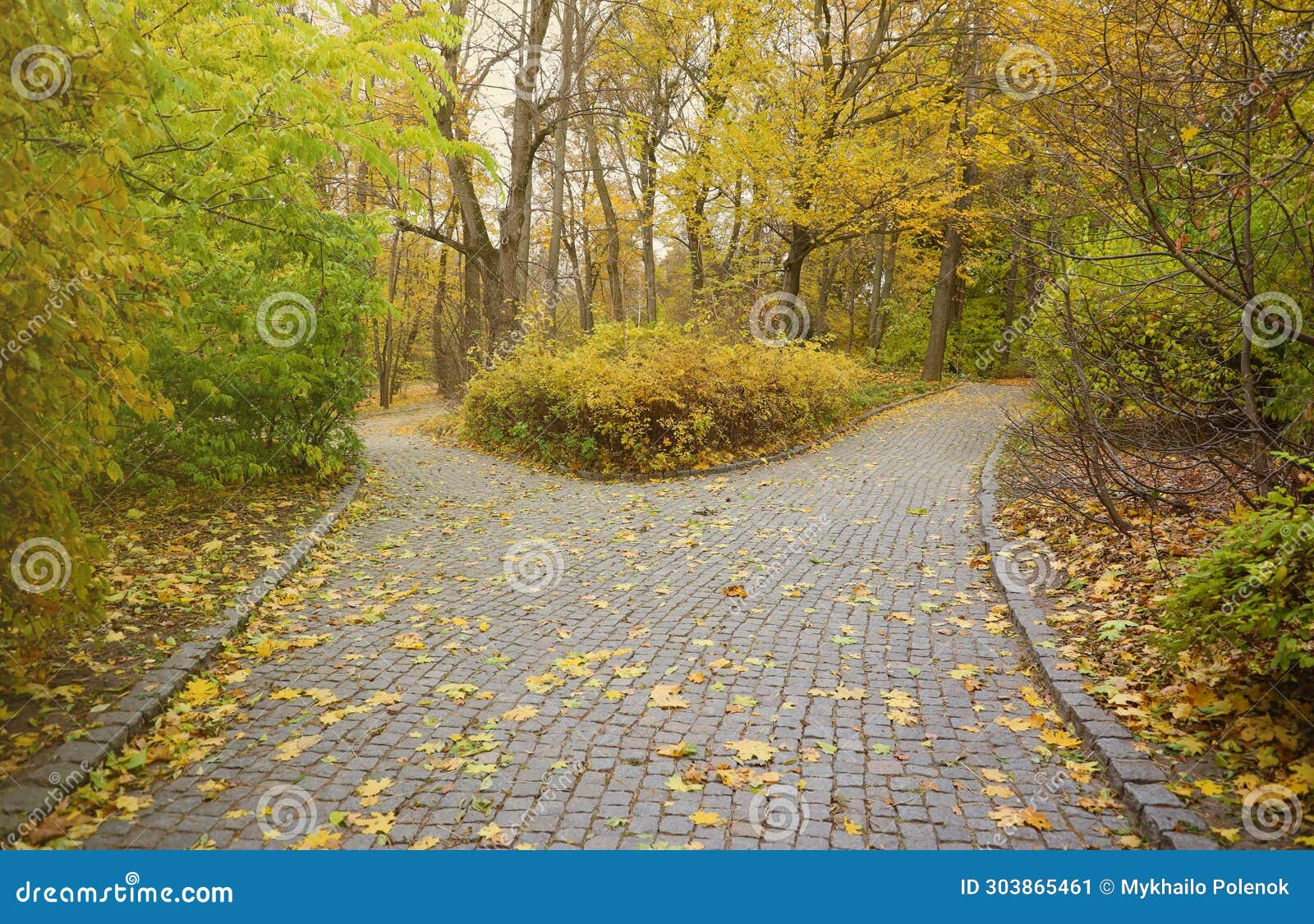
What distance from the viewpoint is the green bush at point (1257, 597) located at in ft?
11.2

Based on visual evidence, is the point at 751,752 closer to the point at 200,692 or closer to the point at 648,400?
the point at 200,692

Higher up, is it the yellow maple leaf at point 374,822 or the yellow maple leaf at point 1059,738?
the yellow maple leaf at point 1059,738

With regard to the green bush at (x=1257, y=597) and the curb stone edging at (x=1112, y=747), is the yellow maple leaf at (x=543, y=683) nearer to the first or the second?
the curb stone edging at (x=1112, y=747)

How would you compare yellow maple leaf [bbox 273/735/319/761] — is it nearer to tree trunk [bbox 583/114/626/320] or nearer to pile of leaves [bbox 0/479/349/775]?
pile of leaves [bbox 0/479/349/775]

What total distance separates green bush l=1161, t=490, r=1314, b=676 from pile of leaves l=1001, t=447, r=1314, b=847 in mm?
24

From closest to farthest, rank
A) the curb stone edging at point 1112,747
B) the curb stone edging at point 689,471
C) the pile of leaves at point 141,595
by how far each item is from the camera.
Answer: the curb stone edging at point 1112,747
the pile of leaves at point 141,595
the curb stone edging at point 689,471

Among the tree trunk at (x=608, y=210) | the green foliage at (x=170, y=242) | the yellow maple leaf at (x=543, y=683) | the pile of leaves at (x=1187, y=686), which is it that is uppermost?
the tree trunk at (x=608, y=210)

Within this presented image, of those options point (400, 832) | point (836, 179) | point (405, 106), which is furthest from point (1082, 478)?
point (405, 106)

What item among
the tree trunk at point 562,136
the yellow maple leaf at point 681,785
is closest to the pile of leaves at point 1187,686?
the yellow maple leaf at point 681,785

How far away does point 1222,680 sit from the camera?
402 centimetres

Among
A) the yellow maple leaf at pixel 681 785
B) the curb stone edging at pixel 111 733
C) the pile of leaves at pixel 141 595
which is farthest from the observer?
the pile of leaves at pixel 141 595

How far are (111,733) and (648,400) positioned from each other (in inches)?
352

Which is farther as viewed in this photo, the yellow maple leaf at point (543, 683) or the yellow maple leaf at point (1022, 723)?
the yellow maple leaf at point (543, 683)

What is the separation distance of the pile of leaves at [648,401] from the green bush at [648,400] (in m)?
0.02
